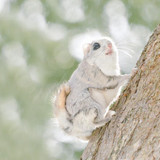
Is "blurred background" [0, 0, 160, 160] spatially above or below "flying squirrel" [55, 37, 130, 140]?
above

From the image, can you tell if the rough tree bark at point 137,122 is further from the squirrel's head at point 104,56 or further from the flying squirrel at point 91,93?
the squirrel's head at point 104,56

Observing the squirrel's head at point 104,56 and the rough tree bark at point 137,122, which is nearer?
the rough tree bark at point 137,122

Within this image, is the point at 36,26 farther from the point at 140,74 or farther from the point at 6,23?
the point at 140,74

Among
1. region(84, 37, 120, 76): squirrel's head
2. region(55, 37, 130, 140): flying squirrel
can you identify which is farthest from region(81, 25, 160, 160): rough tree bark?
region(84, 37, 120, 76): squirrel's head

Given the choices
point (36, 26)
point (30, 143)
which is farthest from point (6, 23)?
point (30, 143)

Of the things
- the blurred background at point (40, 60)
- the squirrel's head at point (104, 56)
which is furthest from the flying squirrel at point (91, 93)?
the blurred background at point (40, 60)

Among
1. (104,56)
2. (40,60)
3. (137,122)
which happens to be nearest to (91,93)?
(104,56)

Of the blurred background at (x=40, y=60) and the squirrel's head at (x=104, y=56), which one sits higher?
the blurred background at (x=40, y=60)

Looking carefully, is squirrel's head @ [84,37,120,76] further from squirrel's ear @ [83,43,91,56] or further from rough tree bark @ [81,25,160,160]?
rough tree bark @ [81,25,160,160]

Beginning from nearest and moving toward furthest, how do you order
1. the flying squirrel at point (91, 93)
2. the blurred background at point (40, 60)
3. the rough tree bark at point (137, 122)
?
the rough tree bark at point (137, 122) → the flying squirrel at point (91, 93) → the blurred background at point (40, 60)
